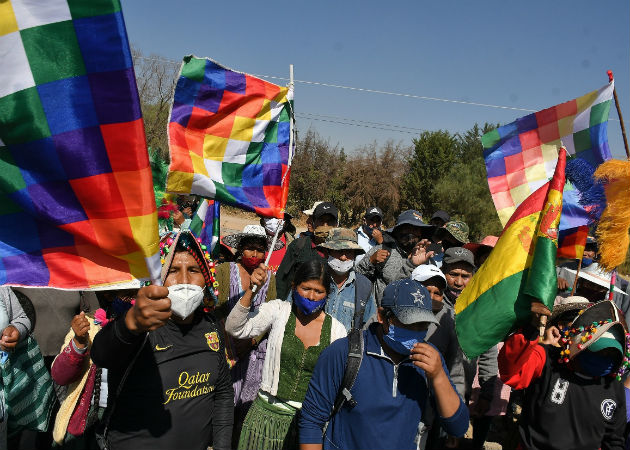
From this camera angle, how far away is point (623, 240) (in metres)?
3.01

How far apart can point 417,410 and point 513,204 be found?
8.72 feet

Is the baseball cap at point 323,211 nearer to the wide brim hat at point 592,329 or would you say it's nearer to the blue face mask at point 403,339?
the wide brim hat at point 592,329

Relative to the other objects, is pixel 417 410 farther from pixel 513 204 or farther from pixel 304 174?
pixel 304 174

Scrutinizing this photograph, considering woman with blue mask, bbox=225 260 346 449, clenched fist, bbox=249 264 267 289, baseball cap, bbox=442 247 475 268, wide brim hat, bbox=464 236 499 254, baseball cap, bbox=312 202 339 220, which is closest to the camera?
woman with blue mask, bbox=225 260 346 449

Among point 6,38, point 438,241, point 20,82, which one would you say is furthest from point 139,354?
point 438,241

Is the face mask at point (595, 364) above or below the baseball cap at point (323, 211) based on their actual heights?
below

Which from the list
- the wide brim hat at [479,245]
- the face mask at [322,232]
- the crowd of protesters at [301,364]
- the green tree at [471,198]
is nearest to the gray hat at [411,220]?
the wide brim hat at [479,245]

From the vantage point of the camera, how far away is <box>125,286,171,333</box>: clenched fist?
1.83m

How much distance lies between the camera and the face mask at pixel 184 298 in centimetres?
241

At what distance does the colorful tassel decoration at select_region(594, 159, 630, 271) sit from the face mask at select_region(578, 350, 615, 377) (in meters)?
0.56

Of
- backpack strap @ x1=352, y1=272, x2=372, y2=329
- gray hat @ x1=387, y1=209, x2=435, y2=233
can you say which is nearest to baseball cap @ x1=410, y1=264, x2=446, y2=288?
backpack strap @ x1=352, y1=272, x2=372, y2=329

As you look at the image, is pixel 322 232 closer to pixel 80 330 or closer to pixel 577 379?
pixel 577 379

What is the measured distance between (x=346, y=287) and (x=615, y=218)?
212 cm

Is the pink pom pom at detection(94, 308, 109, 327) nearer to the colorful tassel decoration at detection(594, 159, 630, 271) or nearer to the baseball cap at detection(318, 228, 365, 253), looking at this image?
the baseball cap at detection(318, 228, 365, 253)
